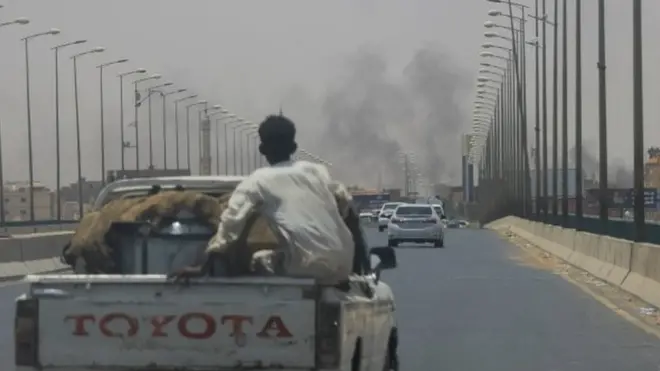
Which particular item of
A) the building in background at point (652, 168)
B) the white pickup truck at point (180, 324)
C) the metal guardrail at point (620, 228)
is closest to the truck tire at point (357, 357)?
the white pickup truck at point (180, 324)

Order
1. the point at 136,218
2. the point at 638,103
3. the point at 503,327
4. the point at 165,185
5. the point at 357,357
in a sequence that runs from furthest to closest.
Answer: the point at 638,103 < the point at 503,327 < the point at 165,185 < the point at 136,218 < the point at 357,357

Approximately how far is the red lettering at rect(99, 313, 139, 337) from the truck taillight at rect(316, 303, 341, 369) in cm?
101

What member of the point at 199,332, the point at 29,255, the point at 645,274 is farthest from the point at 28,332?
the point at 29,255

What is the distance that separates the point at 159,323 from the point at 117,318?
230mm

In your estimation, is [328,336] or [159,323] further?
[159,323]

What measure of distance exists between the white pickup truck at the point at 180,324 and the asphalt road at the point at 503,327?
660 centimetres

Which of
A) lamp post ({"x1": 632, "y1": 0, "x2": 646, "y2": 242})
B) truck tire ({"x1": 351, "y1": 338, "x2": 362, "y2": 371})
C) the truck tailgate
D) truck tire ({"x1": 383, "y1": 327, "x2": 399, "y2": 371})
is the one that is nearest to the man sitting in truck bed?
the truck tailgate

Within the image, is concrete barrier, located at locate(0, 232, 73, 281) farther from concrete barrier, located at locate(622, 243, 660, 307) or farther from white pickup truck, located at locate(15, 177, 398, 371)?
white pickup truck, located at locate(15, 177, 398, 371)

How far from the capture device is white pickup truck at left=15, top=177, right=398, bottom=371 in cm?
923

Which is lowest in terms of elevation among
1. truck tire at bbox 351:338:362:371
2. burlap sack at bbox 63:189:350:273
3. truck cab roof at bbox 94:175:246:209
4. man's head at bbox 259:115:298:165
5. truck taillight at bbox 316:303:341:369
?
truck tire at bbox 351:338:362:371

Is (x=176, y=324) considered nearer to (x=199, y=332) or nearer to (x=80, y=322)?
(x=199, y=332)

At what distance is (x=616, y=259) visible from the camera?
33.3 m

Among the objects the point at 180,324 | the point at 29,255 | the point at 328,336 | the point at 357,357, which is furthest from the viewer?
the point at 29,255

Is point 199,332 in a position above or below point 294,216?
below
